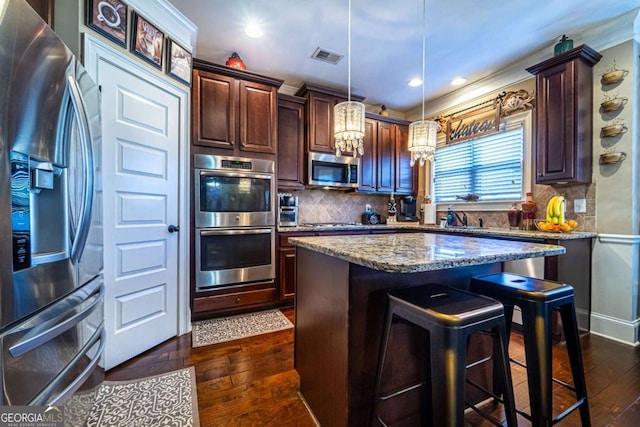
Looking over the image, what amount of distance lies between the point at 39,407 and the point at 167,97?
2171mm

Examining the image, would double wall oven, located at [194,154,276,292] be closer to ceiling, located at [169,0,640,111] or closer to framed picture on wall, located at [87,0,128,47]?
framed picture on wall, located at [87,0,128,47]

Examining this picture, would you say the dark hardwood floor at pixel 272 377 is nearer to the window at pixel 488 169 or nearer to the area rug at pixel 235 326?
the area rug at pixel 235 326

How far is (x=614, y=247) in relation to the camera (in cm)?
234

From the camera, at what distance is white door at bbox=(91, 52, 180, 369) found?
183 centimetres

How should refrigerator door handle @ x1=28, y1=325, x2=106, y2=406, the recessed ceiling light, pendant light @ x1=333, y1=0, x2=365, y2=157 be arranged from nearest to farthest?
refrigerator door handle @ x1=28, y1=325, x2=106, y2=406 < pendant light @ x1=333, y1=0, x2=365, y2=157 < the recessed ceiling light

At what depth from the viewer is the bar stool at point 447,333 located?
0.86 m

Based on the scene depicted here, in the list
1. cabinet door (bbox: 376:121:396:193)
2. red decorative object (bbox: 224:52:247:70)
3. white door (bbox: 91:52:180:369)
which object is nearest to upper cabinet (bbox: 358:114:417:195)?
cabinet door (bbox: 376:121:396:193)

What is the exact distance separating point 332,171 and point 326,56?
1336 millimetres

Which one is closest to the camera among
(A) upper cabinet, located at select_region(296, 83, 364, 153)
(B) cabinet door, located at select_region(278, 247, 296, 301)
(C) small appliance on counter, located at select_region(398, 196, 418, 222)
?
(B) cabinet door, located at select_region(278, 247, 296, 301)

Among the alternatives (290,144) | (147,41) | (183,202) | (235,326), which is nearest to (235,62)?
(147,41)

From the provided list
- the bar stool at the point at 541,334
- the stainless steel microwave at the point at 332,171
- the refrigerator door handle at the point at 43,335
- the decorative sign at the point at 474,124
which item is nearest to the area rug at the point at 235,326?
the refrigerator door handle at the point at 43,335

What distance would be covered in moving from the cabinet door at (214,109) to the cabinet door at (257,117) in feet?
0.31

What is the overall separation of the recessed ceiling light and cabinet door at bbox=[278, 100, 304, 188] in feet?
2.57

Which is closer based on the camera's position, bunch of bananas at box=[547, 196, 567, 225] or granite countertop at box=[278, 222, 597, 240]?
granite countertop at box=[278, 222, 597, 240]
